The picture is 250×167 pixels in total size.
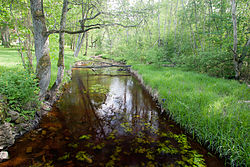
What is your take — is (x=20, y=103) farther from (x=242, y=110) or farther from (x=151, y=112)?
(x=242, y=110)

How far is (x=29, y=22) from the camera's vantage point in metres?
5.74

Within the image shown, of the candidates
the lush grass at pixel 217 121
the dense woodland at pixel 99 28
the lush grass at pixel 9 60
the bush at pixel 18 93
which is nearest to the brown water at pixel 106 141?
the lush grass at pixel 217 121

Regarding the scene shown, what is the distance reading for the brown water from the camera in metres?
3.20

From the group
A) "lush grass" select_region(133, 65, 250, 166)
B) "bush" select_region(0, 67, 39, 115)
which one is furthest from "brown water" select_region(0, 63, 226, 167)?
"bush" select_region(0, 67, 39, 115)

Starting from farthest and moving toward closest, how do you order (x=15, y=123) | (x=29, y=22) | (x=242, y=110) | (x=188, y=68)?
1. (x=188, y=68)
2. (x=29, y=22)
3. (x=242, y=110)
4. (x=15, y=123)

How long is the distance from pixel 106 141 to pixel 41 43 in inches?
174

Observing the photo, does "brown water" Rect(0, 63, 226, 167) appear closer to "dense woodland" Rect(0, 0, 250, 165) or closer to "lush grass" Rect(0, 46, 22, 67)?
"dense woodland" Rect(0, 0, 250, 165)

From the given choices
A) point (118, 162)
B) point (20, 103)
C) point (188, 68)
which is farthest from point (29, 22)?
point (188, 68)

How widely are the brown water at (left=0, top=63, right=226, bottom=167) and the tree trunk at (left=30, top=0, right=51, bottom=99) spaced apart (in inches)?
56.9

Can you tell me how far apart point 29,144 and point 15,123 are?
762 millimetres

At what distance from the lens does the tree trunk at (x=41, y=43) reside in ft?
16.2

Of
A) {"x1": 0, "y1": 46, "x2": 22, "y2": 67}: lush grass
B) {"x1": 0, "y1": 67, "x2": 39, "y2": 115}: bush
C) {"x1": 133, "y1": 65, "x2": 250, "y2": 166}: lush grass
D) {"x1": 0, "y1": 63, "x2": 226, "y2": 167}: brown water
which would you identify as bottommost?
{"x1": 0, "y1": 63, "x2": 226, "y2": 167}: brown water

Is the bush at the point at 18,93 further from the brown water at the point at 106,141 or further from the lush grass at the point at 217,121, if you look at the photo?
the lush grass at the point at 217,121

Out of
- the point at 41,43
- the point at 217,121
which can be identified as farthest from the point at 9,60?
the point at 217,121
